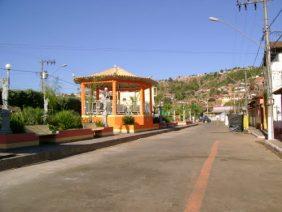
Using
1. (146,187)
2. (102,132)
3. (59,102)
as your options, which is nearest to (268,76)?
(102,132)

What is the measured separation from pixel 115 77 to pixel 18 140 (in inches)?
749

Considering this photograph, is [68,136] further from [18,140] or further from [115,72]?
[115,72]

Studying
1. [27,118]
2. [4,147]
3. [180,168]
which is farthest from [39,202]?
[27,118]

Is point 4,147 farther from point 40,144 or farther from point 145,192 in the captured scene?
point 145,192

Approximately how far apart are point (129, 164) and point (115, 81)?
78.2 ft

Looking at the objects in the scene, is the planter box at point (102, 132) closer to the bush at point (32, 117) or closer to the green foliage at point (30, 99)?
the bush at point (32, 117)

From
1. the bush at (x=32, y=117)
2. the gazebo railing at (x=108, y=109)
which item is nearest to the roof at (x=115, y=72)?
the gazebo railing at (x=108, y=109)

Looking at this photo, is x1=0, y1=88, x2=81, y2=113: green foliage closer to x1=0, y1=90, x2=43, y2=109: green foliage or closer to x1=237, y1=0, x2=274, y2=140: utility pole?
x1=0, y1=90, x2=43, y2=109: green foliage

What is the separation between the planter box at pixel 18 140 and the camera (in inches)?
696

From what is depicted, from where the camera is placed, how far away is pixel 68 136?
24109 mm

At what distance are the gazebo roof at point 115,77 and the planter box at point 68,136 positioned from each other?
404 inches

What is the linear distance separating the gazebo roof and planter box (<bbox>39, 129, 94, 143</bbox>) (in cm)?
1027

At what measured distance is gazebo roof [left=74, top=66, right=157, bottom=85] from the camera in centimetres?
3712

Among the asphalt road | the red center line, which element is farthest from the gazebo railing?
the red center line
